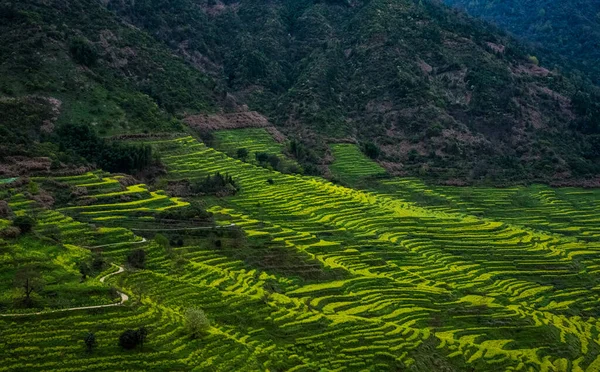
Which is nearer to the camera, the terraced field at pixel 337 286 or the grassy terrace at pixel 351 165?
the terraced field at pixel 337 286

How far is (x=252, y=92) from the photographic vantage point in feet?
456

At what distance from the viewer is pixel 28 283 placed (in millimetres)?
44406

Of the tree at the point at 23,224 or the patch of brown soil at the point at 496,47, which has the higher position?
the patch of brown soil at the point at 496,47

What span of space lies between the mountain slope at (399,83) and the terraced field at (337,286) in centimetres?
2628

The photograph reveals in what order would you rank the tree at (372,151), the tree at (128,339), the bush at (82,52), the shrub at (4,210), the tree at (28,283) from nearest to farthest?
the tree at (128,339) → the tree at (28,283) → the shrub at (4,210) → the bush at (82,52) → the tree at (372,151)

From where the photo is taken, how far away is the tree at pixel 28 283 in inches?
1734

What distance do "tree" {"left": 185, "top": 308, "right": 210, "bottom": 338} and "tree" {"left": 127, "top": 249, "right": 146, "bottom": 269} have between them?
11.7 m

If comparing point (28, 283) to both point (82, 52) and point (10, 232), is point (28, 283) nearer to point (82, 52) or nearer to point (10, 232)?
point (10, 232)

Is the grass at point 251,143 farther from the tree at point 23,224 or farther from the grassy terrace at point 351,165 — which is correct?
the tree at point 23,224

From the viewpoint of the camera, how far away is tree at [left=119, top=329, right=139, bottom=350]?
41469mm

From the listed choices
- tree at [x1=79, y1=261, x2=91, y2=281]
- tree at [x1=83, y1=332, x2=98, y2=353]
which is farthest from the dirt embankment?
tree at [x1=83, y1=332, x2=98, y2=353]

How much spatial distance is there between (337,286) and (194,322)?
19153mm

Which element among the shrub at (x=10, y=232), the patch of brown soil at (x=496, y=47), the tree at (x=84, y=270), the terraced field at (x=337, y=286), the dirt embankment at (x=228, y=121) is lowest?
the terraced field at (x=337, y=286)

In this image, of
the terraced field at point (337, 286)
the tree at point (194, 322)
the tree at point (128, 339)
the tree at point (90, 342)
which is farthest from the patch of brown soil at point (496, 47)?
the tree at point (90, 342)
